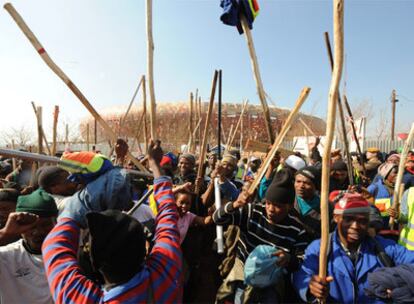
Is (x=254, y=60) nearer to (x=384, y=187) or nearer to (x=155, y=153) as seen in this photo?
(x=155, y=153)

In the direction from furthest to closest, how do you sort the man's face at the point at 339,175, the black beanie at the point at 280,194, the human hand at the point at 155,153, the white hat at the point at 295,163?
the white hat at the point at 295,163 < the man's face at the point at 339,175 < the black beanie at the point at 280,194 < the human hand at the point at 155,153

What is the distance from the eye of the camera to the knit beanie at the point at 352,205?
1875 mm

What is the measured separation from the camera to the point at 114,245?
107 centimetres

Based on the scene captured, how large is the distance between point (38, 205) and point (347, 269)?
6.71 feet

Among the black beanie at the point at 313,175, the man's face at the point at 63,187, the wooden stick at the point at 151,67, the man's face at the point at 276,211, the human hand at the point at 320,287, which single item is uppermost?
the wooden stick at the point at 151,67

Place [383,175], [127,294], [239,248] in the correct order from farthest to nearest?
[383,175]
[239,248]
[127,294]

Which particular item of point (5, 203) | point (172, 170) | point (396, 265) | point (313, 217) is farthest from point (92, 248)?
point (172, 170)

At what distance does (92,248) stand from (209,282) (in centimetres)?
180

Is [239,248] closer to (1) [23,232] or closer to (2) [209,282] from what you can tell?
(2) [209,282]

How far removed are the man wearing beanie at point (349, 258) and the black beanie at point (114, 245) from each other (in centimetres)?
114

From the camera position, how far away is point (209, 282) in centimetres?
259

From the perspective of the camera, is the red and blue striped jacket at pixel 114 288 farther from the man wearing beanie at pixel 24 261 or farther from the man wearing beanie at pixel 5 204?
the man wearing beanie at pixel 5 204

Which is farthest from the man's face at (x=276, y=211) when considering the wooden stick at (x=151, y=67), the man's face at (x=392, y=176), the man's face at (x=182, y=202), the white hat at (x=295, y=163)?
the man's face at (x=392, y=176)

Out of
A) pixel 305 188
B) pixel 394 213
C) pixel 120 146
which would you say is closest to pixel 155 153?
pixel 120 146
